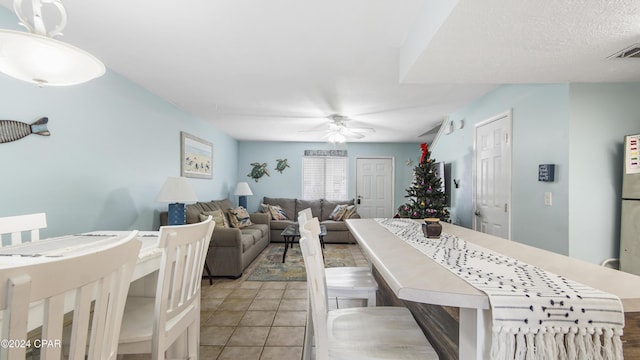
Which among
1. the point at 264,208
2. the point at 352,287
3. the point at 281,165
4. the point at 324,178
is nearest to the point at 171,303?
the point at 352,287

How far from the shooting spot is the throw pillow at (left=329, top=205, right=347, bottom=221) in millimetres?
6030

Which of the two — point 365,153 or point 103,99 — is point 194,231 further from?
point 365,153

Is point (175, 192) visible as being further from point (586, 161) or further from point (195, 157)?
point (586, 161)

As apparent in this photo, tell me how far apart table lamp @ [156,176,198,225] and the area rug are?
1.15 m

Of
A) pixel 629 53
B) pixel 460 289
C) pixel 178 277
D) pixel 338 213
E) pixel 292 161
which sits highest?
pixel 629 53

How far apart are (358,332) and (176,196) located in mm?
2609

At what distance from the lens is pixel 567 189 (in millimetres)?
2193

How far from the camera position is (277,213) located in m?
6.02

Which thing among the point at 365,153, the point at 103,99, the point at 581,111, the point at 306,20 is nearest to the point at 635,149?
the point at 581,111

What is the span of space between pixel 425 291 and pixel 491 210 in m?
2.85

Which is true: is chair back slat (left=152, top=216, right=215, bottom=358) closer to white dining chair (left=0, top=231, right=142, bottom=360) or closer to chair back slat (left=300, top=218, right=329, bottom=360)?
white dining chair (left=0, top=231, right=142, bottom=360)

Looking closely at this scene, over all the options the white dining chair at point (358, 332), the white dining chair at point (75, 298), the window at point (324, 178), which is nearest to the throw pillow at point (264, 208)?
the window at point (324, 178)

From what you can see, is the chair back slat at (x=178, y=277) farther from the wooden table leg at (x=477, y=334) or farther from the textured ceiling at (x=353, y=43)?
the textured ceiling at (x=353, y=43)

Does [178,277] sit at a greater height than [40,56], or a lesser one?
lesser
